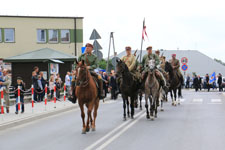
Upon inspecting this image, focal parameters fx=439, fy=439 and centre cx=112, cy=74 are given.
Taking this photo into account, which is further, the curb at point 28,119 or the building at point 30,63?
the building at point 30,63

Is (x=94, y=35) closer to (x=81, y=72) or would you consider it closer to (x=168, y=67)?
(x=168, y=67)

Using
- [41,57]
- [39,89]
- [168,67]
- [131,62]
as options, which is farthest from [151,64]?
[41,57]

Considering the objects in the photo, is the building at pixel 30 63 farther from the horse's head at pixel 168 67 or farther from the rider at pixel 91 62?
the rider at pixel 91 62

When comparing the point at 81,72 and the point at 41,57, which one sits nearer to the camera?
the point at 81,72

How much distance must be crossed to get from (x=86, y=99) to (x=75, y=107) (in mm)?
11141

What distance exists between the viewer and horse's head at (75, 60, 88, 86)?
37.8ft

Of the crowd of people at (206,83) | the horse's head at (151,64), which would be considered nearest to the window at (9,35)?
the crowd of people at (206,83)

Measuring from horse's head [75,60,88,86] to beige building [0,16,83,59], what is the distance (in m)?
37.1

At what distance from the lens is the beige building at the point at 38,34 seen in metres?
47.4

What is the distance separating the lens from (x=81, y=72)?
38.0 ft

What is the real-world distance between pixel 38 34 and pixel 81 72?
3779 cm

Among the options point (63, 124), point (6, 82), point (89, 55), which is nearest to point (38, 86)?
point (6, 82)

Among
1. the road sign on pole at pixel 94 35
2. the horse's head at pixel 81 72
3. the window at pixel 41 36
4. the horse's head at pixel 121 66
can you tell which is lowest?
the horse's head at pixel 81 72

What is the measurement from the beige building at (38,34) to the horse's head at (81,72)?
122 ft
